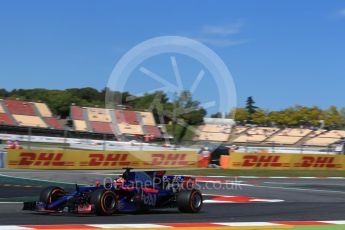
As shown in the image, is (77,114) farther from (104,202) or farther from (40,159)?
(104,202)

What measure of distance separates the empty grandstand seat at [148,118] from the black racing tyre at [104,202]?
15099 mm

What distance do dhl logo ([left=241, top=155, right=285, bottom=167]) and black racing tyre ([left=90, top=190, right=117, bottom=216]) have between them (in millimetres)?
23020

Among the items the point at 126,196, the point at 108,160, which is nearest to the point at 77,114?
the point at 108,160

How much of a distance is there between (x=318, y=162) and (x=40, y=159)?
1601cm

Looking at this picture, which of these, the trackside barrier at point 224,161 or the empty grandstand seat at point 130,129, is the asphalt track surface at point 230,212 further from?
the trackside barrier at point 224,161

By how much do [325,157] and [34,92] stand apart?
341ft

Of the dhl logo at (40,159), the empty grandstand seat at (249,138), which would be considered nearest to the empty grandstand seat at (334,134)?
the empty grandstand seat at (249,138)

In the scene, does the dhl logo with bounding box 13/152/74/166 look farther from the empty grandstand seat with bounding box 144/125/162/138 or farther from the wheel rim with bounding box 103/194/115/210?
the wheel rim with bounding box 103/194/115/210

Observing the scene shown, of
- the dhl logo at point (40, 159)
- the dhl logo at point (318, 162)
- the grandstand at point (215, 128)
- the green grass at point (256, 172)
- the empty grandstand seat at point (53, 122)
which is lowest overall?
the green grass at point (256, 172)

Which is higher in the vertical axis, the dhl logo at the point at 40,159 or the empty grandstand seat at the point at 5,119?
the empty grandstand seat at the point at 5,119

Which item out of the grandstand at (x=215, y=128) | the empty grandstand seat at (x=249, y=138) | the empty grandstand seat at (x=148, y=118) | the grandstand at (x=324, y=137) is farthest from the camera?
the empty grandstand seat at (x=249, y=138)

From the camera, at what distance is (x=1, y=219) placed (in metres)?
9.35

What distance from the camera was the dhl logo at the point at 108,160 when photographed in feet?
98.3

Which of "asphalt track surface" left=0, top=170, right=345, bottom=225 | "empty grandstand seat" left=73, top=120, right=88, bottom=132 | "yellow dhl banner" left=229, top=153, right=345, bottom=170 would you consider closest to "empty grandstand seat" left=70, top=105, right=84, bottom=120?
"empty grandstand seat" left=73, top=120, right=88, bottom=132
